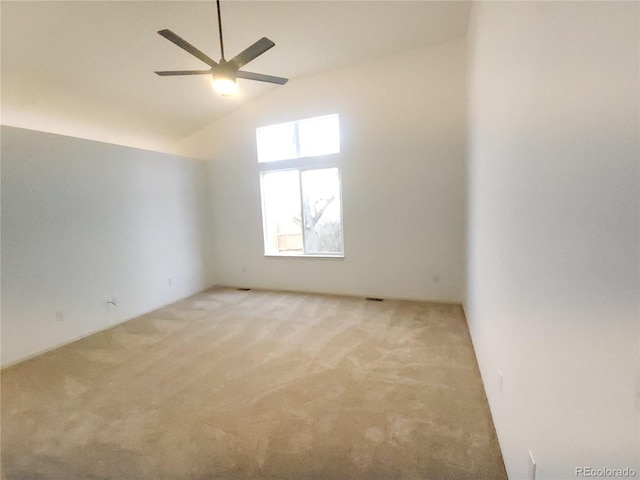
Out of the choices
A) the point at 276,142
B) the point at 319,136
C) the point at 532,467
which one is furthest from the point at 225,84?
the point at 532,467

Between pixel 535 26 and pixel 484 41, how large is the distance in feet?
4.48

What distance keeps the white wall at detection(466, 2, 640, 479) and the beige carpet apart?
0.55 m

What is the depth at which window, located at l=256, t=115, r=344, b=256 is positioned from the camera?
4.67 metres

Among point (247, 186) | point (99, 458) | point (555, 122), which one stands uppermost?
point (247, 186)

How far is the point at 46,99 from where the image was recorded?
3.25m

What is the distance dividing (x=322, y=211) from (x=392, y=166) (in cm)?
135

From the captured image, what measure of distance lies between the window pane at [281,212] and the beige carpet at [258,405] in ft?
6.30

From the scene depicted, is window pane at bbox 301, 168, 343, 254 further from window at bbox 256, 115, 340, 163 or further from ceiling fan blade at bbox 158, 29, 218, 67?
ceiling fan blade at bbox 158, 29, 218, 67

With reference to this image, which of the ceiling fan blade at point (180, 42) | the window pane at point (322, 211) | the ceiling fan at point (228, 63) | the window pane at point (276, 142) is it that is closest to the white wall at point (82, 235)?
the window pane at point (276, 142)

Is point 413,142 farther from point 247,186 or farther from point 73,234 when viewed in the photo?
point 73,234

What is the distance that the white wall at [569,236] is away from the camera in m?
0.65

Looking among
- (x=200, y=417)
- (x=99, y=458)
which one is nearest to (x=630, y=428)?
(x=200, y=417)

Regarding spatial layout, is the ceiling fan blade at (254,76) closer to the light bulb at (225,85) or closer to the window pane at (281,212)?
the light bulb at (225,85)

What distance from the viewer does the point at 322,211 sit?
15.9 feet
